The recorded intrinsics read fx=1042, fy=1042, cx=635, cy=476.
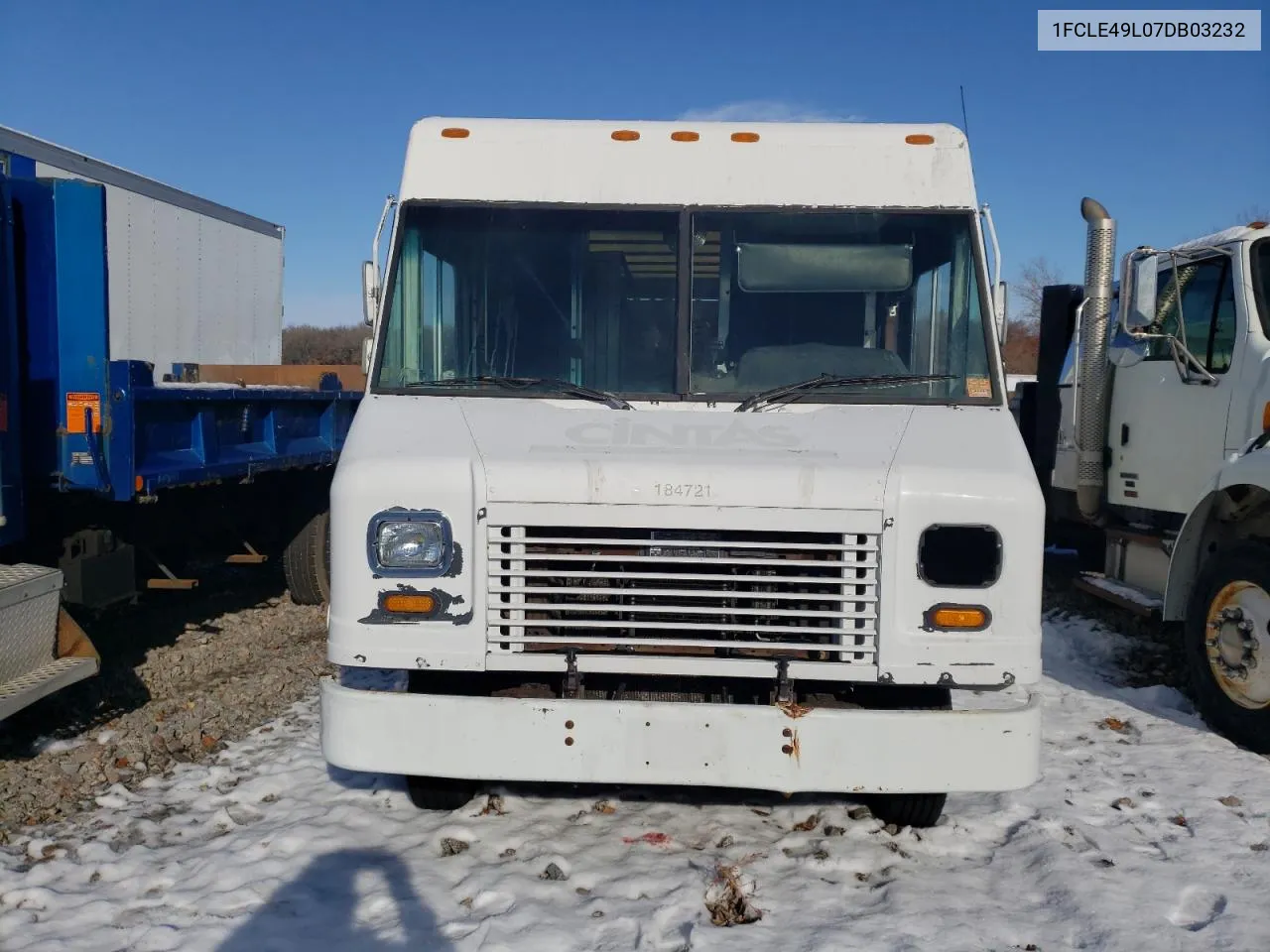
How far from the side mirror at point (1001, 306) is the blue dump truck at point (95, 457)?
422 cm

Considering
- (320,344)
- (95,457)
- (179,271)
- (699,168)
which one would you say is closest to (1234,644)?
(699,168)

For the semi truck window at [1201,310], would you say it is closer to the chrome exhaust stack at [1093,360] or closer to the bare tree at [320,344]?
the chrome exhaust stack at [1093,360]

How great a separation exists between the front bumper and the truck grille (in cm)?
22

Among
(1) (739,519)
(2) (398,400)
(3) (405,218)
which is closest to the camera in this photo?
(1) (739,519)

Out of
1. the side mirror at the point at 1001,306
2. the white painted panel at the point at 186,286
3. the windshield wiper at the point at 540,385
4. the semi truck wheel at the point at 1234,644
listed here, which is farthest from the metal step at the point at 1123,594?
the white painted panel at the point at 186,286

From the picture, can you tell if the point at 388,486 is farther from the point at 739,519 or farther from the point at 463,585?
the point at 739,519

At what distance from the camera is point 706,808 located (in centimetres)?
441

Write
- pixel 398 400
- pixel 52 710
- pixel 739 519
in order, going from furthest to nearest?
pixel 52 710, pixel 398 400, pixel 739 519

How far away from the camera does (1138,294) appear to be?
5.82 metres

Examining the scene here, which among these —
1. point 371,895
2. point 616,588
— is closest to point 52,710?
point 371,895

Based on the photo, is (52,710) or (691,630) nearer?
(691,630)

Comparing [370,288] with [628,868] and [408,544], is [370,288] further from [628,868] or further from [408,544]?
[628,868]

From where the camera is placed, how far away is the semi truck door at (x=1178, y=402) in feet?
19.1

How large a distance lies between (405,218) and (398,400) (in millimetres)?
864
